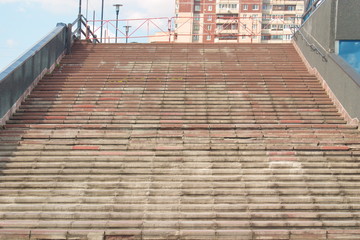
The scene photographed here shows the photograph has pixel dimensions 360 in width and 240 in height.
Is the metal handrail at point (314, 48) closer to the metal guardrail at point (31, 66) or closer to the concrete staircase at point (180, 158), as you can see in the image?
the concrete staircase at point (180, 158)

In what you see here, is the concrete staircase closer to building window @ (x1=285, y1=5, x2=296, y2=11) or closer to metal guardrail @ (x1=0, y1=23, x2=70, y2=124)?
metal guardrail @ (x1=0, y1=23, x2=70, y2=124)

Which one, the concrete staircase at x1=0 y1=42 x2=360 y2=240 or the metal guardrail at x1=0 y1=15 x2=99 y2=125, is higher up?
the metal guardrail at x1=0 y1=15 x2=99 y2=125

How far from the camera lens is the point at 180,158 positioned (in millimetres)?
9203

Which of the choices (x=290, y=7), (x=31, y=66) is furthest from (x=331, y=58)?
(x=290, y=7)

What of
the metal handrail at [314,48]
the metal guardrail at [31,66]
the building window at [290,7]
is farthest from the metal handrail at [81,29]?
the building window at [290,7]

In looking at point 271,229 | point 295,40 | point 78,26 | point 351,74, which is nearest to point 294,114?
point 351,74

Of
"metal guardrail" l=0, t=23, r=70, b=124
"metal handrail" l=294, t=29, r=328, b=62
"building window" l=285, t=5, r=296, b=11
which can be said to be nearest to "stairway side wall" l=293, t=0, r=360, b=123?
"metal handrail" l=294, t=29, r=328, b=62

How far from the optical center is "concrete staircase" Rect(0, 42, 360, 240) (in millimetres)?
7430

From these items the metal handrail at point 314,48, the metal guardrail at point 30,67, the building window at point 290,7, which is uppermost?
the building window at point 290,7

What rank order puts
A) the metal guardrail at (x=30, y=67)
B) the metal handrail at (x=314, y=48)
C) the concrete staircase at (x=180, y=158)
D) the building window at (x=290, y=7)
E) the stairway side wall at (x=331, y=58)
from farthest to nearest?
the building window at (x=290, y=7)
the metal handrail at (x=314, y=48)
the metal guardrail at (x=30, y=67)
the stairway side wall at (x=331, y=58)
the concrete staircase at (x=180, y=158)

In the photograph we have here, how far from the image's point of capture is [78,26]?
18156mm

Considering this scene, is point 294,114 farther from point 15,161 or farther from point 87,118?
point 15,161

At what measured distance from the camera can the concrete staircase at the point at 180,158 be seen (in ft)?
24.4

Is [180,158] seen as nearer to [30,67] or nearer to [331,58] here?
[331,58]
